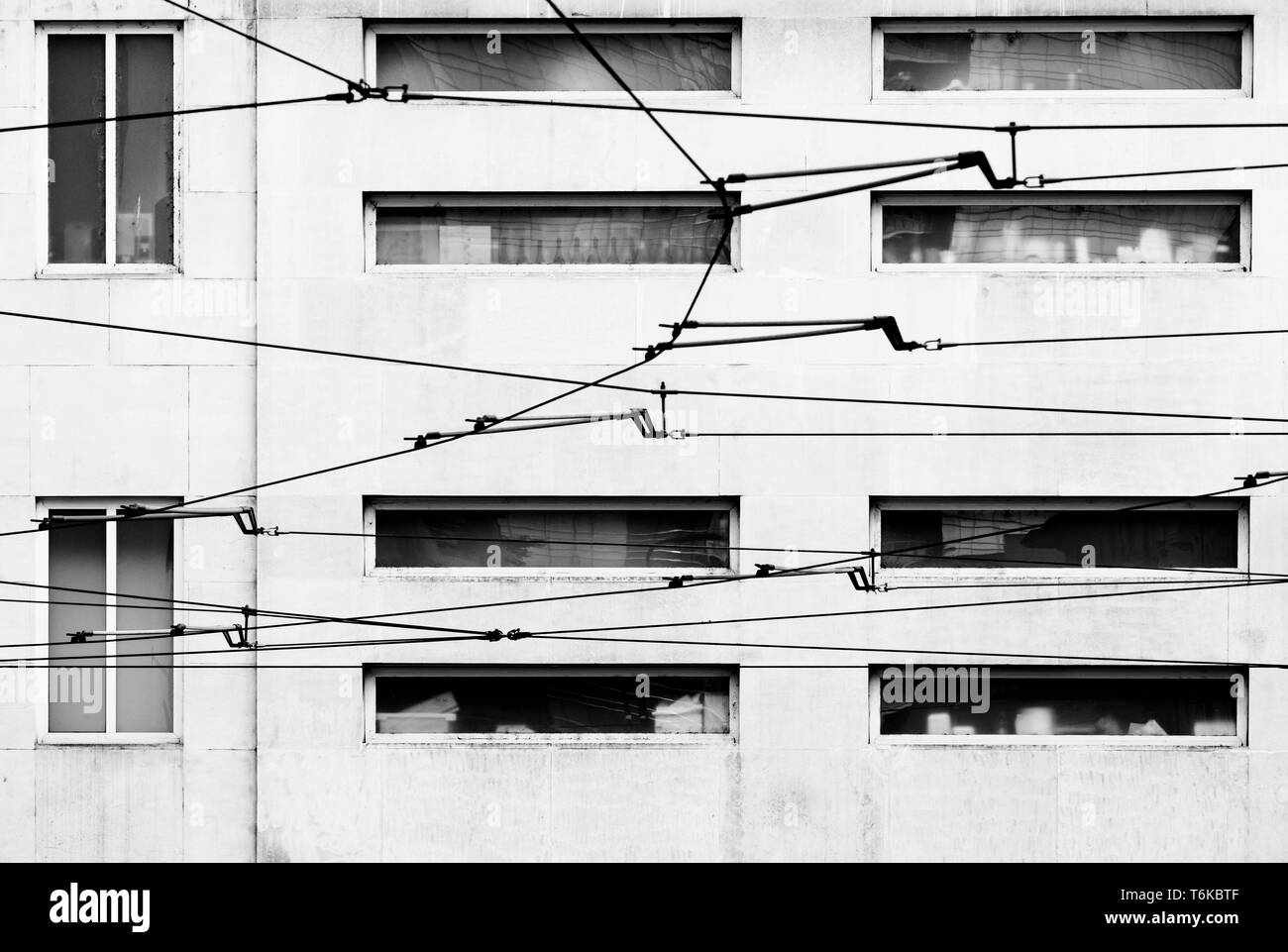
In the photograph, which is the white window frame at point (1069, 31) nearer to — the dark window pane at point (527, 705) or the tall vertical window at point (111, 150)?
the dark window pane at point (527, 705)

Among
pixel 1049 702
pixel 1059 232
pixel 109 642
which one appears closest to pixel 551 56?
pixel 1059 232

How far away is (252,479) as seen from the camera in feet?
41.8

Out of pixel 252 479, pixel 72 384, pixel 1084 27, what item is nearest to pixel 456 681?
pixel 252 479

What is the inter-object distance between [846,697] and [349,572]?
5196mm

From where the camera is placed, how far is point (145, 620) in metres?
12.9

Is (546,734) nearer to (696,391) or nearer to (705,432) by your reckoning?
(705,432)

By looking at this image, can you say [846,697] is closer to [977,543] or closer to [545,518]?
[977,543]

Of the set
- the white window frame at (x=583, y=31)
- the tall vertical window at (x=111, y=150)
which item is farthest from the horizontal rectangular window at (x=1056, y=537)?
the tall vertical window at (x=111, y=150)

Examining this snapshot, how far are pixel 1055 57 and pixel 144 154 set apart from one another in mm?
9425

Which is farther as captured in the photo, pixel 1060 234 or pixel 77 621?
pixel 77 621

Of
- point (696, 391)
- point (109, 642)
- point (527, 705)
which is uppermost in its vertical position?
point (696, 391)

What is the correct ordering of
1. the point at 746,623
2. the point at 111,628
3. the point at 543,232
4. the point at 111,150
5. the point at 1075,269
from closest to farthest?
the point at 746,623, the point at 1075,269, the point at 111,150, the point at 543,232, the point at 111,628
